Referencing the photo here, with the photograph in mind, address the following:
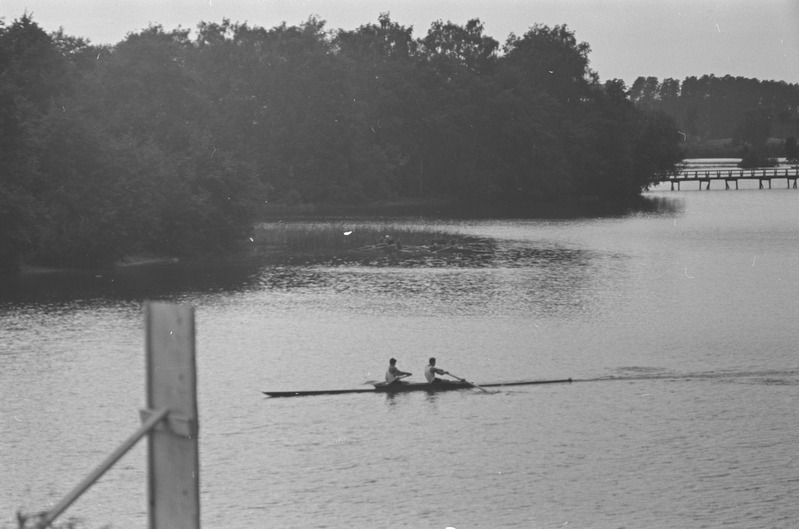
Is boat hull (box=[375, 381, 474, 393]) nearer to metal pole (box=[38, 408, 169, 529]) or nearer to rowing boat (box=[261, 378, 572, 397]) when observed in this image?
rowing boat (box=[261, 378, 572, 397])

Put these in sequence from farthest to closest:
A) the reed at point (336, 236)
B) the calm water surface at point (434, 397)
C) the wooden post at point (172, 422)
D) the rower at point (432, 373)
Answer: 1. the reed at point (336, 236)
2. the rower at point (432, 373)
3. the calm water surface at point (434, 397)
4. the wooden post at point (172, 422)

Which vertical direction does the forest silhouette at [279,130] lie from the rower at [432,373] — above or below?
above

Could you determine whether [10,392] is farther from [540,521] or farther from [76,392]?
[540,521]

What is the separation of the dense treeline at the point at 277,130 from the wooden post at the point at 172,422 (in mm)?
67187

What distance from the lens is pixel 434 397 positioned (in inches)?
1607

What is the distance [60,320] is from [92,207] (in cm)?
2188

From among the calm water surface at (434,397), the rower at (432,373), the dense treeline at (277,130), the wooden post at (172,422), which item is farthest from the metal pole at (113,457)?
the dense treeline at (277,130)

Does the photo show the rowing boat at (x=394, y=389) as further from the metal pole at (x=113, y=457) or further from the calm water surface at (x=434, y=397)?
the metal pole at (x=113, y=457)

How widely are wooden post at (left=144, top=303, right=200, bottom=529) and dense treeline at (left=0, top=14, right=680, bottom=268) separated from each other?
67.2m

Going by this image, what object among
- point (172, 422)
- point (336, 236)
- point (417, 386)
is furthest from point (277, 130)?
point (172, 422)

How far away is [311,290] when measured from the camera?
2768 inches

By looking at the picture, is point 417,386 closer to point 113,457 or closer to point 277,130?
point 113,457

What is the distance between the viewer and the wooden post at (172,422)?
481cm

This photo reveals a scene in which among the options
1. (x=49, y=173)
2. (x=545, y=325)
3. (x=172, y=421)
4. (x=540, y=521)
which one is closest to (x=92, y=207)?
(x=49, y=173)
